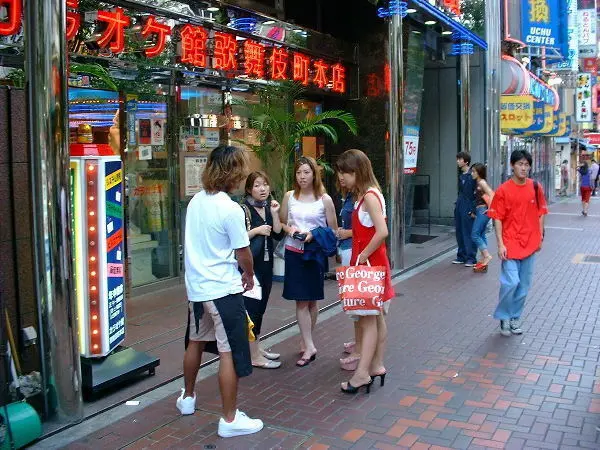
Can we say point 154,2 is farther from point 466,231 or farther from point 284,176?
point 466,231

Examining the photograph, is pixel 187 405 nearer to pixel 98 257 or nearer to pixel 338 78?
pixel 98 257

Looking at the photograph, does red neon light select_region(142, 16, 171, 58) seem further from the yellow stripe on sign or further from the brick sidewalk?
the brick sidewalk

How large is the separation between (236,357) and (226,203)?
3.13ft

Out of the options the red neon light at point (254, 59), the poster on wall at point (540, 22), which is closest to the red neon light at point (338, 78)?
the red neon light at point (254, 59)

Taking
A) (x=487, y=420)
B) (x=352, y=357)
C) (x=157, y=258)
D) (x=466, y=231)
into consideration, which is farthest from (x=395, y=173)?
(x=487, y=420)

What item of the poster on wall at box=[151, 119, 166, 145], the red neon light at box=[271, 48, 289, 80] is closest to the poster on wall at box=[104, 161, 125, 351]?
the poster on wall at box=[151, 119, 166, 145]

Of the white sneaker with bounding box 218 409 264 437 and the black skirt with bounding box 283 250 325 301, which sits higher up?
the black skirt with bounding box 283 250 325 301

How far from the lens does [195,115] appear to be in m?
9.31

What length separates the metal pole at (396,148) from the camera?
10305mm

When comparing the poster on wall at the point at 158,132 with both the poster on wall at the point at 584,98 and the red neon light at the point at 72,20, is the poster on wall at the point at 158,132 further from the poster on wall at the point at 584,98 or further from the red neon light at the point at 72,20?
the poster on wall at the point at 584,98

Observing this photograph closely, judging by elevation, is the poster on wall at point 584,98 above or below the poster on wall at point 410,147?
above

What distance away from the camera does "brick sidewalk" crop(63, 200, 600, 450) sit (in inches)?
165

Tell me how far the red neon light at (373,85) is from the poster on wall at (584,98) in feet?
65.7

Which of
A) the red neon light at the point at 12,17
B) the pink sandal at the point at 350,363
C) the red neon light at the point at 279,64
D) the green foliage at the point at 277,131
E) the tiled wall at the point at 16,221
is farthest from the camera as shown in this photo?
the red neon light at the point at 279,64
